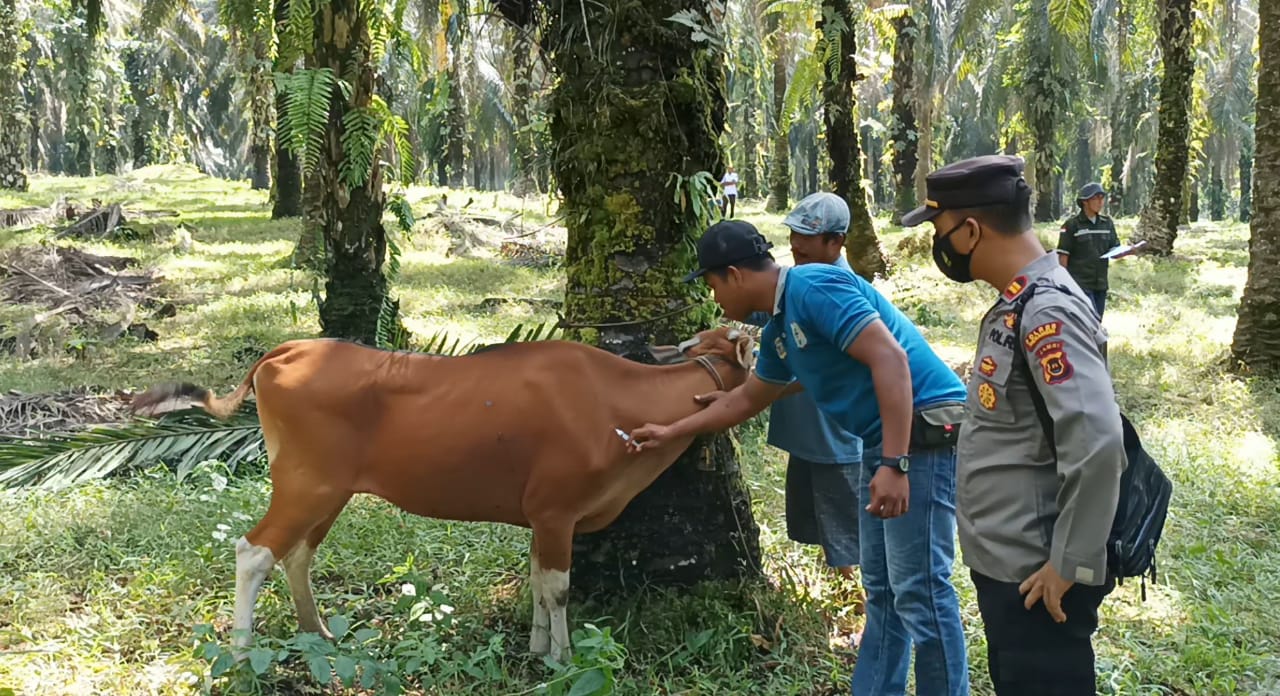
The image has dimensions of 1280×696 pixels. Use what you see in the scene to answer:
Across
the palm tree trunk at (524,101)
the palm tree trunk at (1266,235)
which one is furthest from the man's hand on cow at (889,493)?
the palm tree trunk at (1266,235)

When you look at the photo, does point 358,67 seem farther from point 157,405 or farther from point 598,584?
point 598,584

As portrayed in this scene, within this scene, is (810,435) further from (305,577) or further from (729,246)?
(305,577)

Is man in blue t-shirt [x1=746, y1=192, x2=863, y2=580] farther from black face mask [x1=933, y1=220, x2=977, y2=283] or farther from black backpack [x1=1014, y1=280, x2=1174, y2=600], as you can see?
black backpack [x1=1014, y1=280, x2=1174, y2=600]

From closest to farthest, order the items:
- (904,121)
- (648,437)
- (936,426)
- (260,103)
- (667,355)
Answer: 1. (936,426)
2. (648,437)
3. (667,355)
4. (904,121)
5. (260,103)

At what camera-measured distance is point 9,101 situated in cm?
2111

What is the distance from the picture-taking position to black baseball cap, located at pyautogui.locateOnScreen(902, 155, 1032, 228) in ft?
8.19

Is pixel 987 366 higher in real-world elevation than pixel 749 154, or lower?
lower

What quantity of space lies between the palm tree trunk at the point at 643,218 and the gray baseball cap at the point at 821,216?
0.47 metres

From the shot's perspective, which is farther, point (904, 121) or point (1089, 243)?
point (904, 121)

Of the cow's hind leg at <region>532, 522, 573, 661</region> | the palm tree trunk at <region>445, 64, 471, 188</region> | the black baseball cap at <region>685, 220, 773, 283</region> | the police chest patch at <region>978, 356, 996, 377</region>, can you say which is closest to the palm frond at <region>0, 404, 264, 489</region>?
the cow's hind leg at <region>532, 522, 573, 661</region>

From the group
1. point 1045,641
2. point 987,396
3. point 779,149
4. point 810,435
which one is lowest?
point 1045,641

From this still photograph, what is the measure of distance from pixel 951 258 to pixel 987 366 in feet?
1.03

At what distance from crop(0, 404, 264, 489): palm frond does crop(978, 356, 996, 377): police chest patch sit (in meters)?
4.80

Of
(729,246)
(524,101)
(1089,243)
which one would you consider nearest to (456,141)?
(1089,243)
